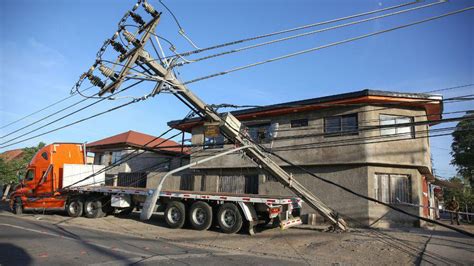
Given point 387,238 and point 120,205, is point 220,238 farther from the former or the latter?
point 120,205

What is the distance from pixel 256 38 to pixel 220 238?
659 cm

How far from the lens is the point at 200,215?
13.3 meters

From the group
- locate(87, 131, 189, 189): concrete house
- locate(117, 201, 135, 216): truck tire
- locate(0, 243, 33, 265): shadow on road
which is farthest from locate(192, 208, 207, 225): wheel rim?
locate(87, 131, 189, 189): concrete house

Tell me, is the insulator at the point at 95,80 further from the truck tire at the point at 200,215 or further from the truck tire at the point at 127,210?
the truck tire at the point at 127,210

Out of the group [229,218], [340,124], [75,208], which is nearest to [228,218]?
[229,218]

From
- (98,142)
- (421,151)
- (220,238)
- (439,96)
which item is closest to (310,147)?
(421,151)

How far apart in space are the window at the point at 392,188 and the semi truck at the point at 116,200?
13.2ft

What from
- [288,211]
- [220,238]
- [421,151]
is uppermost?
[421,151]

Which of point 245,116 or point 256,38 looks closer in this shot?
point 256,38

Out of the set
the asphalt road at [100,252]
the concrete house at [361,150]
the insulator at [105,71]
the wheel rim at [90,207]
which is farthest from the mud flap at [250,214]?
the wheel rim at [90,207]

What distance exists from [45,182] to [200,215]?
33.1 ft

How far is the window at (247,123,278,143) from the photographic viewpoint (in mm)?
18328

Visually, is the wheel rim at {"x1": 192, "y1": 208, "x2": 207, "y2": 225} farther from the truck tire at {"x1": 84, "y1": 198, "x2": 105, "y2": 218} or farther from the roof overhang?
the truck tire at {"x1": 84, "y1": 198, "x2": 105, "y2": 218}

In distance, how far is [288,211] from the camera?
42.5ft
